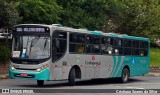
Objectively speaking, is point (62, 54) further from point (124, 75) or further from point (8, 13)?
point (8, 13)

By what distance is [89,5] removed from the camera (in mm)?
38156

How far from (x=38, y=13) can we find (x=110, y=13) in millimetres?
10649

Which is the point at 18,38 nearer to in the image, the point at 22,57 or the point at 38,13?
the point at 22,57

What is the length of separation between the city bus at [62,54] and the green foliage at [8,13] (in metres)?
6.68

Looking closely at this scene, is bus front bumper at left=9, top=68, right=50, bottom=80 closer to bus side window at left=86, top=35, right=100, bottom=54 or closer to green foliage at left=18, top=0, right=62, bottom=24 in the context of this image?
bus side window at left=86, top=35, right=100, bottom=54

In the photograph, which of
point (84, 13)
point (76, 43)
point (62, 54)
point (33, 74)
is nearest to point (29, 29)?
point (62, 54)

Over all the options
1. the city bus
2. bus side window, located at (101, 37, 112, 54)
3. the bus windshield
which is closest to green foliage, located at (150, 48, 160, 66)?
the city bus

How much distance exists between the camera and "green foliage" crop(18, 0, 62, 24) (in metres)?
31.5

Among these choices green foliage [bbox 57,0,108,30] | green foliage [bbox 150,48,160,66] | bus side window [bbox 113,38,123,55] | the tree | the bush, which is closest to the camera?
bus side window [bbox 113,38,123,55]

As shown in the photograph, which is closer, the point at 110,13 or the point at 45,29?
the point at 45,29

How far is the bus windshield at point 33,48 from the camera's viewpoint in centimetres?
2066

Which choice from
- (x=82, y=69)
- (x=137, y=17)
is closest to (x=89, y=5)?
(x=137, y=17)

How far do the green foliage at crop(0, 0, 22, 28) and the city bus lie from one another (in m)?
6.68

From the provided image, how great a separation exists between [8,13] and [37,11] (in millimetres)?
3802
